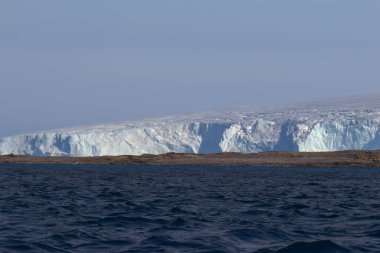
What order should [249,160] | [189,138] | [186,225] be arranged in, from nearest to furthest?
[186,225], [249,160], [189,138]

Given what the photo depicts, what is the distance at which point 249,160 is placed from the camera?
4281 inches

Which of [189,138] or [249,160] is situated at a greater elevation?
[189,138]

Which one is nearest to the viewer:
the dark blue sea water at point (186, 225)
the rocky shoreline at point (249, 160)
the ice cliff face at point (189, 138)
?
Result: the dark blue sea water at point (186, 225)

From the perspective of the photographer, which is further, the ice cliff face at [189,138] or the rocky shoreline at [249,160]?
the ice cliff face at [189,138]

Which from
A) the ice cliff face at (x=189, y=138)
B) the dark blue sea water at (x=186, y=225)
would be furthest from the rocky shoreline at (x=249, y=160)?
the dark blue sea water at (x=186, y=225)

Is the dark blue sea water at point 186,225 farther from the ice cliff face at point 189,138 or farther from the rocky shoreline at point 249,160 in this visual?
the ice cliff face at point 189,138

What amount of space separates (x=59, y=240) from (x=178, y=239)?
232 cm

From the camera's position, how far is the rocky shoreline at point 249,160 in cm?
10175

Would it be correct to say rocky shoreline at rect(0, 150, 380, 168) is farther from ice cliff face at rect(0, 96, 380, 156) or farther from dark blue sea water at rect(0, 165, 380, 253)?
dark blue sea water at rect(0, 165, 380, 253)

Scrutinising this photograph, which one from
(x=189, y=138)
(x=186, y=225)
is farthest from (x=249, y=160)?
(x=186, y=225)

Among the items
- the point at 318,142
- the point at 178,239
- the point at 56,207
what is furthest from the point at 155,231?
the point at 318,142

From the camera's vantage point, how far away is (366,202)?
27.0 meters

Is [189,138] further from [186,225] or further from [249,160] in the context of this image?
[186,225]

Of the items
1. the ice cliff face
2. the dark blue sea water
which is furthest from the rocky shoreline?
the dark blue sea water
